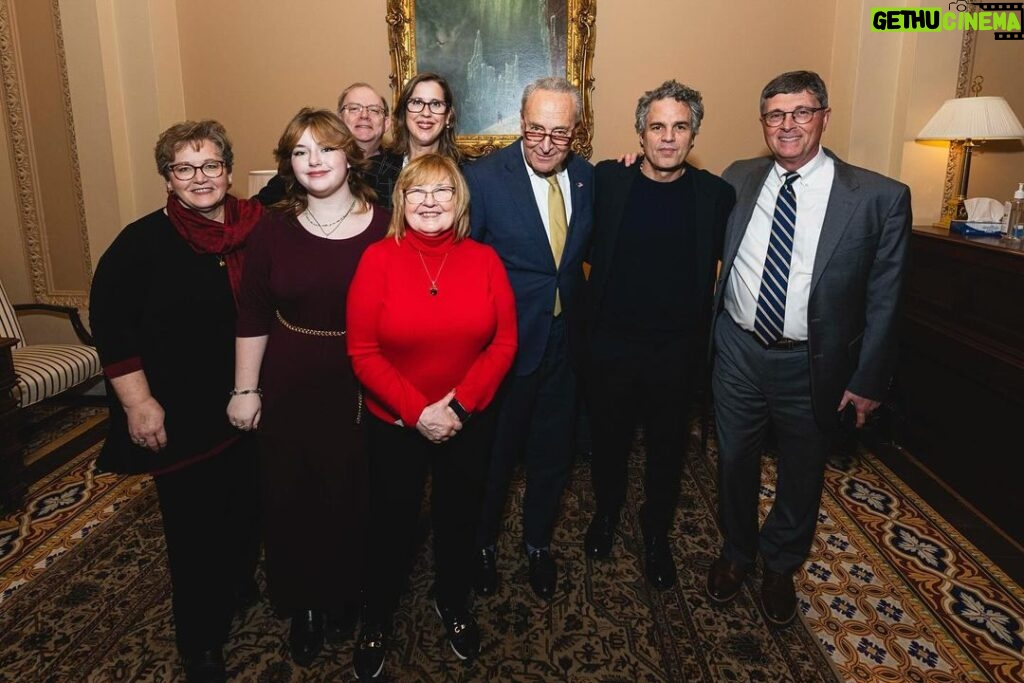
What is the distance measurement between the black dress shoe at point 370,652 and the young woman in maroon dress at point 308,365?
0.16m

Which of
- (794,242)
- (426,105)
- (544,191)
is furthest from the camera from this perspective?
(426,105)

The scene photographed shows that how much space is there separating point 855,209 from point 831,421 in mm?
699

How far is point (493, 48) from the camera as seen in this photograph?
4297mm

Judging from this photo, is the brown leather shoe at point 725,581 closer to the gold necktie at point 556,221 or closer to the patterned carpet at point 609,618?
the patterned carpet at point 609,618

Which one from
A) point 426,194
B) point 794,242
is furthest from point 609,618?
point 426,194

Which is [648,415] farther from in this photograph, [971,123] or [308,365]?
[971,123]

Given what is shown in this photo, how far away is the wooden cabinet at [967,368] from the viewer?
302cm

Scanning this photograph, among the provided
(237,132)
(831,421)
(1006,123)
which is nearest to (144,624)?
(831,421)

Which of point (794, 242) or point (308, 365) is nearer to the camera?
point (308, 365)

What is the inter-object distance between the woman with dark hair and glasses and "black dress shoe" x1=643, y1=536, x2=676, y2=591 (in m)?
1.68

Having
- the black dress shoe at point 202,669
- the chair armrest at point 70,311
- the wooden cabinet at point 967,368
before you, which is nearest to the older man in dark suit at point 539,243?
the black dress shoe at point 202,669

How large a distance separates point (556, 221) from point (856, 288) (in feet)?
3.26

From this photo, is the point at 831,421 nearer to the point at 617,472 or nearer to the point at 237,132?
the point at 617,472

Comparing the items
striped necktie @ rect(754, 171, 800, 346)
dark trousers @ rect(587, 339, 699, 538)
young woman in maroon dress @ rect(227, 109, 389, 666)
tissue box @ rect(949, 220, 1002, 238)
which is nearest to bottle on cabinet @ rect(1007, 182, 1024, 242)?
tissue box @ rect(949, 220, 1002, 238)
